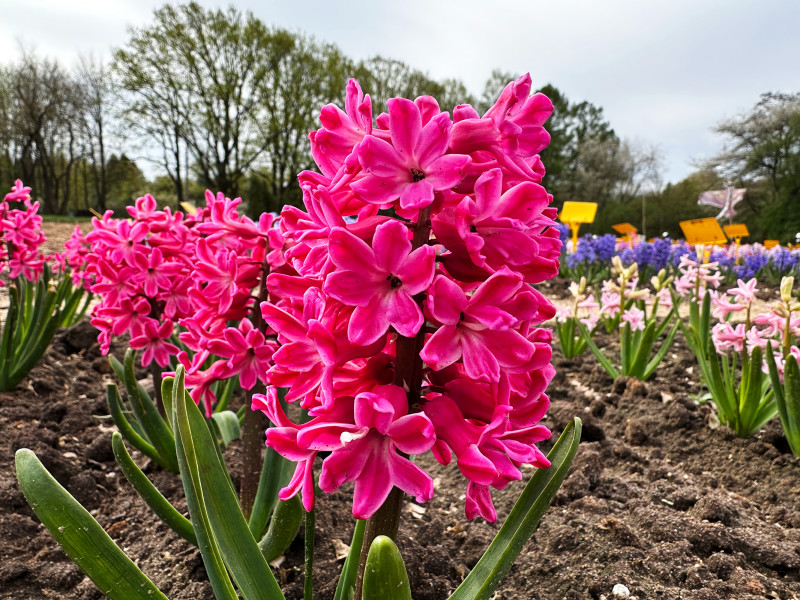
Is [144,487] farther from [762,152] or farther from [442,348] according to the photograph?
[762,152]

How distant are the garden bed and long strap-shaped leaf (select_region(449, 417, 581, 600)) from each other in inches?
27.3

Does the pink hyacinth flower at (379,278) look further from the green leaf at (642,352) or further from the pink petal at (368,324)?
the green leaf at (642,352)

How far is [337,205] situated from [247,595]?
26.1 inches

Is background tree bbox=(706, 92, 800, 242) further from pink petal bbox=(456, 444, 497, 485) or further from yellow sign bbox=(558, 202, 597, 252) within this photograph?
pink petal bbox=(456, 444, 497, 485)

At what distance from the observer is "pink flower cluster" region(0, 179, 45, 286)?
3.84 metres

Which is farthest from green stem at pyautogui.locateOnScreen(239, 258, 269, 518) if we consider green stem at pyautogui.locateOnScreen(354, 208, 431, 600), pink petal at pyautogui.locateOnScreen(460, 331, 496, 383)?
pink petal at pyautogui.locateOnScreen(460, 331, 496, 383)

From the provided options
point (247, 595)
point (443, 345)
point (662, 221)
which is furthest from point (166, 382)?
point (662, 221)

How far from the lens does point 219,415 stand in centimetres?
197

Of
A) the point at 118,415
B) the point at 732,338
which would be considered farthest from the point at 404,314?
the point at 732,338

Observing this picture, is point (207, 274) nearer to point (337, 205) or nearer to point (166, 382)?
point (166, 382)

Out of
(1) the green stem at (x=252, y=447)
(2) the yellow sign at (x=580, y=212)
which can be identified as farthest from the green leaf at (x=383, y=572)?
(2) the yellow sign at (x=580, y=212)

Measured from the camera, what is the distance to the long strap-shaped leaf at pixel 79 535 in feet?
2.88

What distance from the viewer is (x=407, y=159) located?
0.79m

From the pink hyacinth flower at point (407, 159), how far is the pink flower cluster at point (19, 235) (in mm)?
3888
